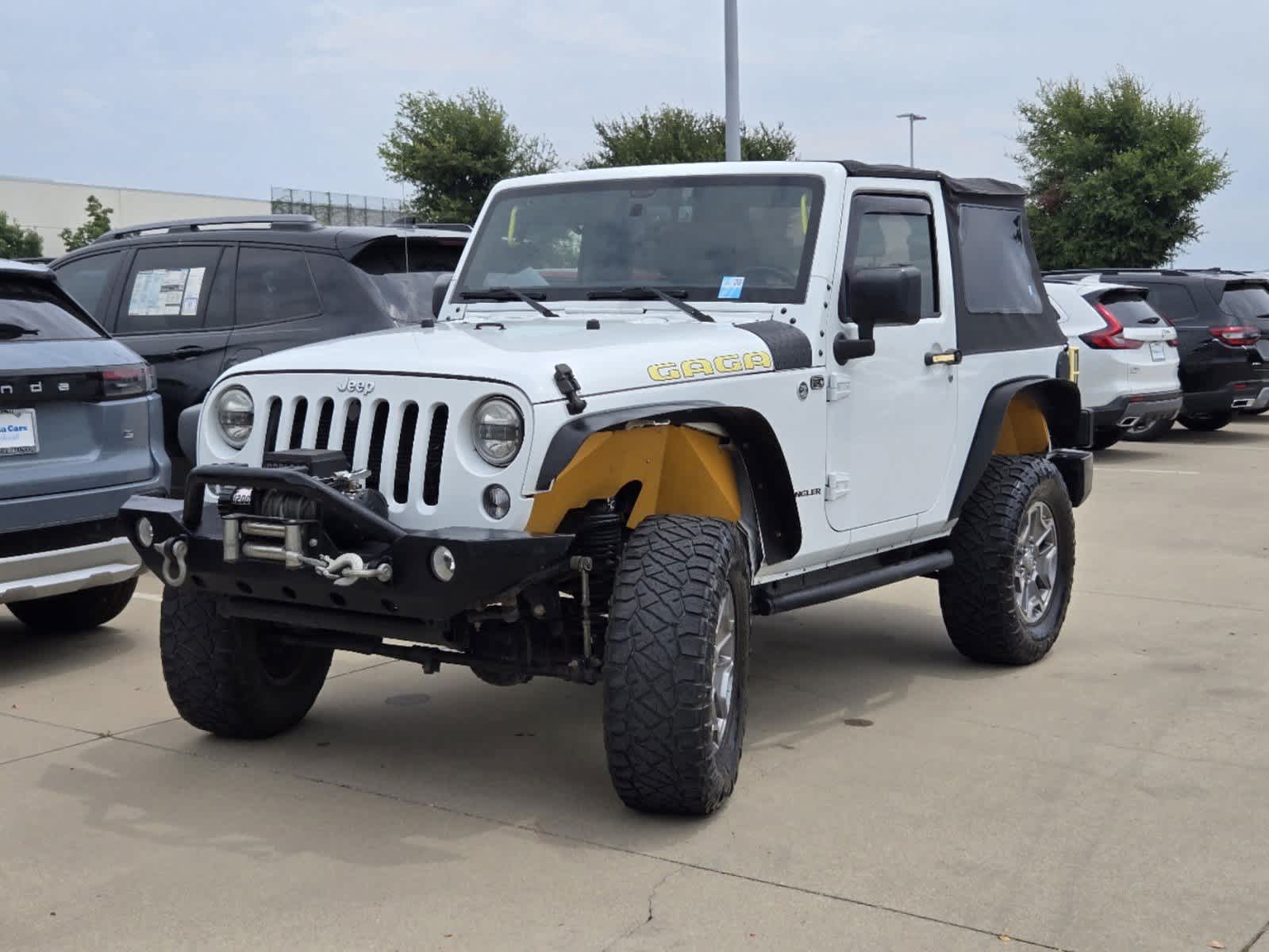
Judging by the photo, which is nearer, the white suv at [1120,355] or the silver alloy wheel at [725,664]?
the silver alloy wheel at [725,664]

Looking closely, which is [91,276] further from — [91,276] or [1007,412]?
[1007,412]

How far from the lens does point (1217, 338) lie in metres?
16.5

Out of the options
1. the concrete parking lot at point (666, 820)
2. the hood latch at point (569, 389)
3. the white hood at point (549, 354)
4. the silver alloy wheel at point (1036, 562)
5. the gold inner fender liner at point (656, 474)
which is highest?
the white hood at point (549, 354)

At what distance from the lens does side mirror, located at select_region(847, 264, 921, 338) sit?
205 inches

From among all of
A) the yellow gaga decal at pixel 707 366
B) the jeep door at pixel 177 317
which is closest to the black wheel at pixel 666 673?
the yellow gaga decal at pixel 707 366

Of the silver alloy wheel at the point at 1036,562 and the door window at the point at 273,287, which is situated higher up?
the door window at the point at 273,287

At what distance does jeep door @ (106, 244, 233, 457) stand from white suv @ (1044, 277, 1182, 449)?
8.21 meters

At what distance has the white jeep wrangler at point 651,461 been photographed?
430cm

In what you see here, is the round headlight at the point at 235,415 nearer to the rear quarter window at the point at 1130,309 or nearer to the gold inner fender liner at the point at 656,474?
the gold inner fender liner at the point at 656,474

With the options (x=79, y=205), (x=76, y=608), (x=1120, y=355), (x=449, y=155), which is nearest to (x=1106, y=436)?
(x=1120, y=355)

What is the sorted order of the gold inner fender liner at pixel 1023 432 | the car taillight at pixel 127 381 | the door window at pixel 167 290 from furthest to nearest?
1. the door window at pixel 167 290
2. the gold inner fender liner at pixel 1023 432
3. the car taillight at pixel 127 381

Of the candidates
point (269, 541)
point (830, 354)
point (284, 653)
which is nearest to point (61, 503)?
point (284, 653)

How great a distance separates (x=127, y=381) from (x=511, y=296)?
185cm

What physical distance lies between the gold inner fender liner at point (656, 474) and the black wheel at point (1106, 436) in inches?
426
